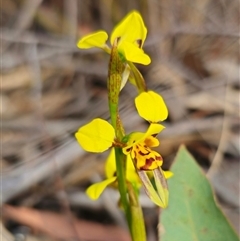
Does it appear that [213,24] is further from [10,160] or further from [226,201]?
[10,160]

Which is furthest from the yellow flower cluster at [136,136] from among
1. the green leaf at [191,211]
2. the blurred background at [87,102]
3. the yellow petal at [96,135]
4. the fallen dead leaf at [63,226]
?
the fallen dead leaf at [63,226]

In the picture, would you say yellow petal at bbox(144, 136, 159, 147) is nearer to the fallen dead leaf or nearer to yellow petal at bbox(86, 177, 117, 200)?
yellow petal at bbox(86, 177, 117, 200)

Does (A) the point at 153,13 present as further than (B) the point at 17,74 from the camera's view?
Yes

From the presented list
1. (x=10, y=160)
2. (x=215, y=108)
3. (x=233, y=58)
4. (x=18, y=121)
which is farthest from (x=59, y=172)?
(x=233, y=58)

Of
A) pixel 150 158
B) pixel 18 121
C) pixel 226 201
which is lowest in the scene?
pixel 226 201

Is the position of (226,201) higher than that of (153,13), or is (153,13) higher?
(153,13)

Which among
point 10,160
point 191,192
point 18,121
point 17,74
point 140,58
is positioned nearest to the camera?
point 140,58
